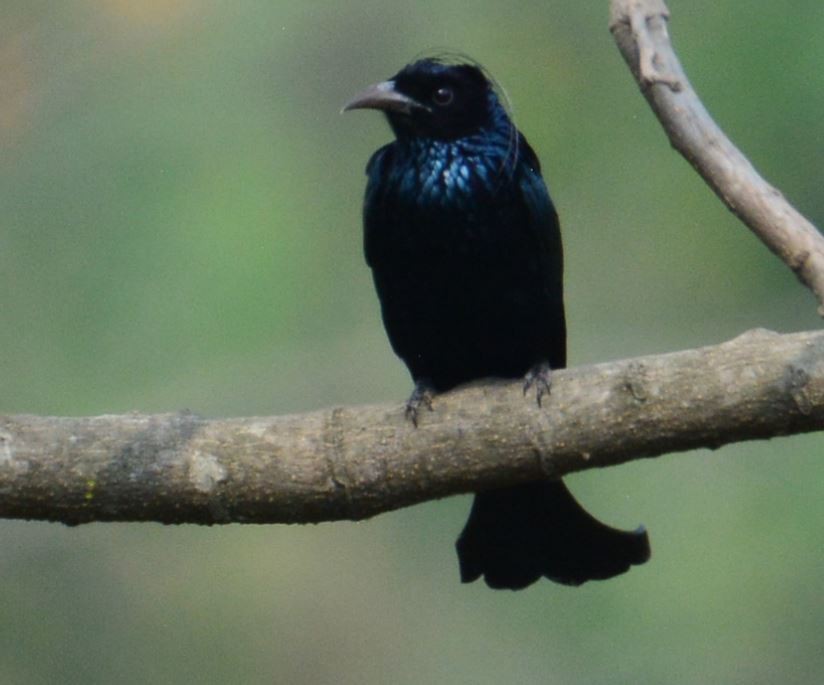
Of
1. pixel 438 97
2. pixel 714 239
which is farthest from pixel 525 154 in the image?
pixel 714 239

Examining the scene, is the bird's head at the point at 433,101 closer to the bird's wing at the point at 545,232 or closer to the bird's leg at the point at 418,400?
the bird's wing at the point at 545,232

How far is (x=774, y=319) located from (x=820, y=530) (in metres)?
0.89

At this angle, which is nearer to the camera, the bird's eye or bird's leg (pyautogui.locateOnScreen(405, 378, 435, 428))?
bird's leg (pyautogui.locateOnScreen(405, 378, 435, 428))

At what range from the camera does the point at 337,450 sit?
314 centimetres

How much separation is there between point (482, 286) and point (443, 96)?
0.53 m

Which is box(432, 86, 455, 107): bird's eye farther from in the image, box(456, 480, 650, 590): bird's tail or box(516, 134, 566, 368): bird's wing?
box(456, 480, 650, 590): bird's tail

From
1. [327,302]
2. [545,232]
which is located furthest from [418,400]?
[327,302]

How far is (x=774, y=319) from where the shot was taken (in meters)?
5.79

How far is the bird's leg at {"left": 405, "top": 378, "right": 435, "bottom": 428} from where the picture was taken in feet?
10.6

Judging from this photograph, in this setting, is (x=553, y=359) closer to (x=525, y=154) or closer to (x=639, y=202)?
(x=525, y=154)

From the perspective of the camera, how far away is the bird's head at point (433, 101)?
407cm

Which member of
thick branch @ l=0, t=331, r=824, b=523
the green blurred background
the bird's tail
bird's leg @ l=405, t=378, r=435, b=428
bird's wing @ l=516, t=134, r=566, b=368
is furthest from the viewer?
the green blurred background

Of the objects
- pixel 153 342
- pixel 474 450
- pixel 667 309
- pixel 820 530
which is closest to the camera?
pixel 474 450

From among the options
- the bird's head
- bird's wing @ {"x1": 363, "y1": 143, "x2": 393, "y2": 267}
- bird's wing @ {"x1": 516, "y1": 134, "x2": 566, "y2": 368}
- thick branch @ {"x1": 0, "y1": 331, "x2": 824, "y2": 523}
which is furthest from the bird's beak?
thick branch @ {"x1": 0, "y1": 331, "x2": 824, "y2": 523}
